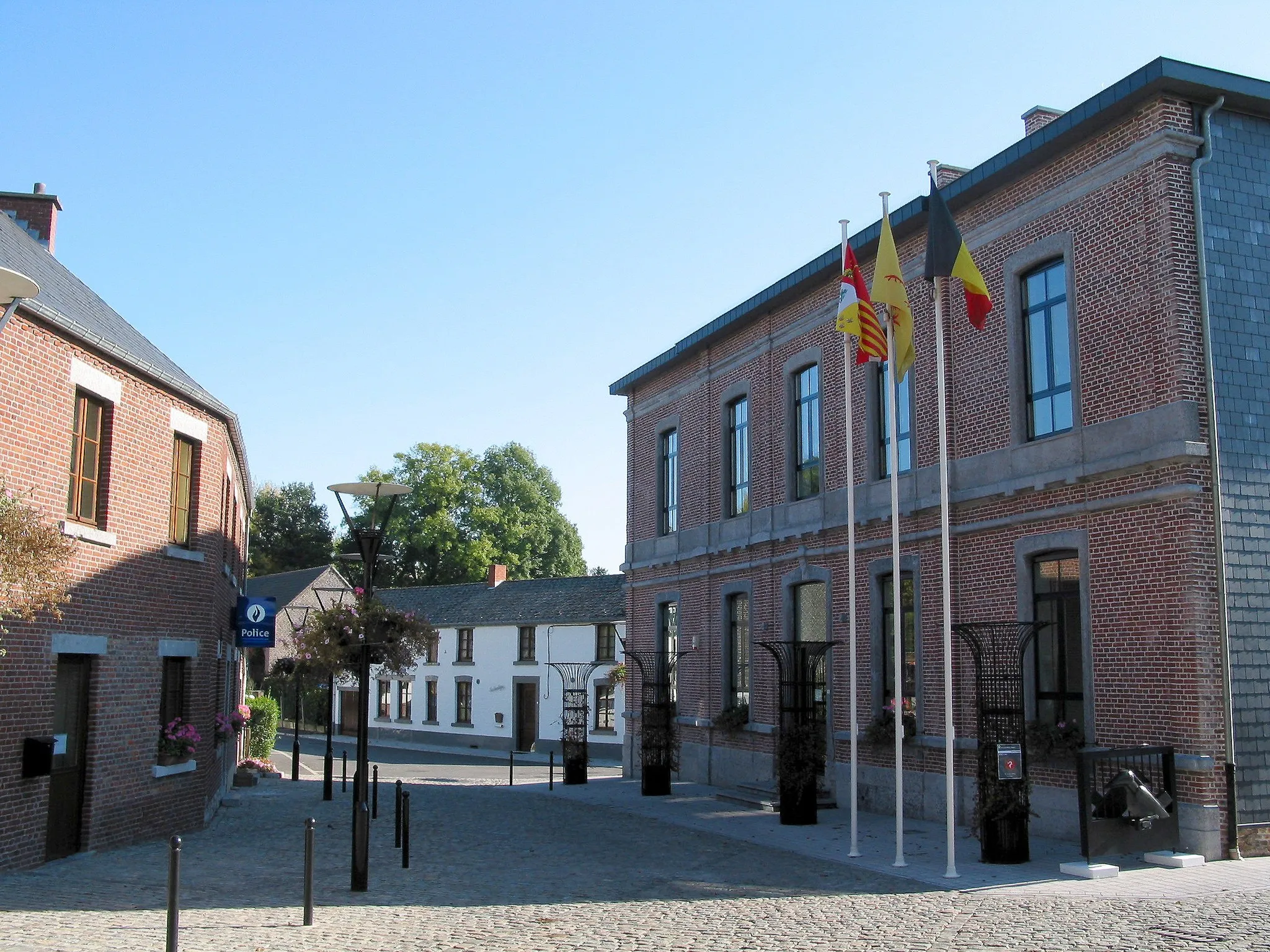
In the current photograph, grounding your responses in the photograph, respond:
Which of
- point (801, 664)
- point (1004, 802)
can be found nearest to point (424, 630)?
point (801, 664)

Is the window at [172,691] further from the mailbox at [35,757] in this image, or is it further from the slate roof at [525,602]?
the slate roof at [525,602]

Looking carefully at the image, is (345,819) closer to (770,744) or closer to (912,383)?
(770,744)

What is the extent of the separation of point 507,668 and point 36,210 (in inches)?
1193

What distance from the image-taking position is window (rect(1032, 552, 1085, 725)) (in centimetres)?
1439

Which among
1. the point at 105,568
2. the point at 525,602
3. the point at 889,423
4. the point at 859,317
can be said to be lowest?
the point at 105,568

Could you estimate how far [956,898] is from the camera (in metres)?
10.9

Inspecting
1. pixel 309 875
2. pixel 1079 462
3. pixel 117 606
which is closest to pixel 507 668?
pixel 117 606

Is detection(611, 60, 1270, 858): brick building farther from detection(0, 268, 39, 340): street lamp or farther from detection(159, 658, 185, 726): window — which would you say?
detection(0, 268, 39, 340): street lamp

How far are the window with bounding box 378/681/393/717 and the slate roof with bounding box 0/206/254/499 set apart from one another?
3533 centimetres

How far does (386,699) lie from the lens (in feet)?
175

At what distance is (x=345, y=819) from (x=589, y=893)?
26.5 feet

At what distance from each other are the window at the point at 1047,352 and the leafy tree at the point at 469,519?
46528mm

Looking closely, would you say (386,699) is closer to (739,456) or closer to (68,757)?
(739,456)

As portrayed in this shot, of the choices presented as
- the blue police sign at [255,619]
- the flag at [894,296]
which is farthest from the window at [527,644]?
the flag at [894,296]
